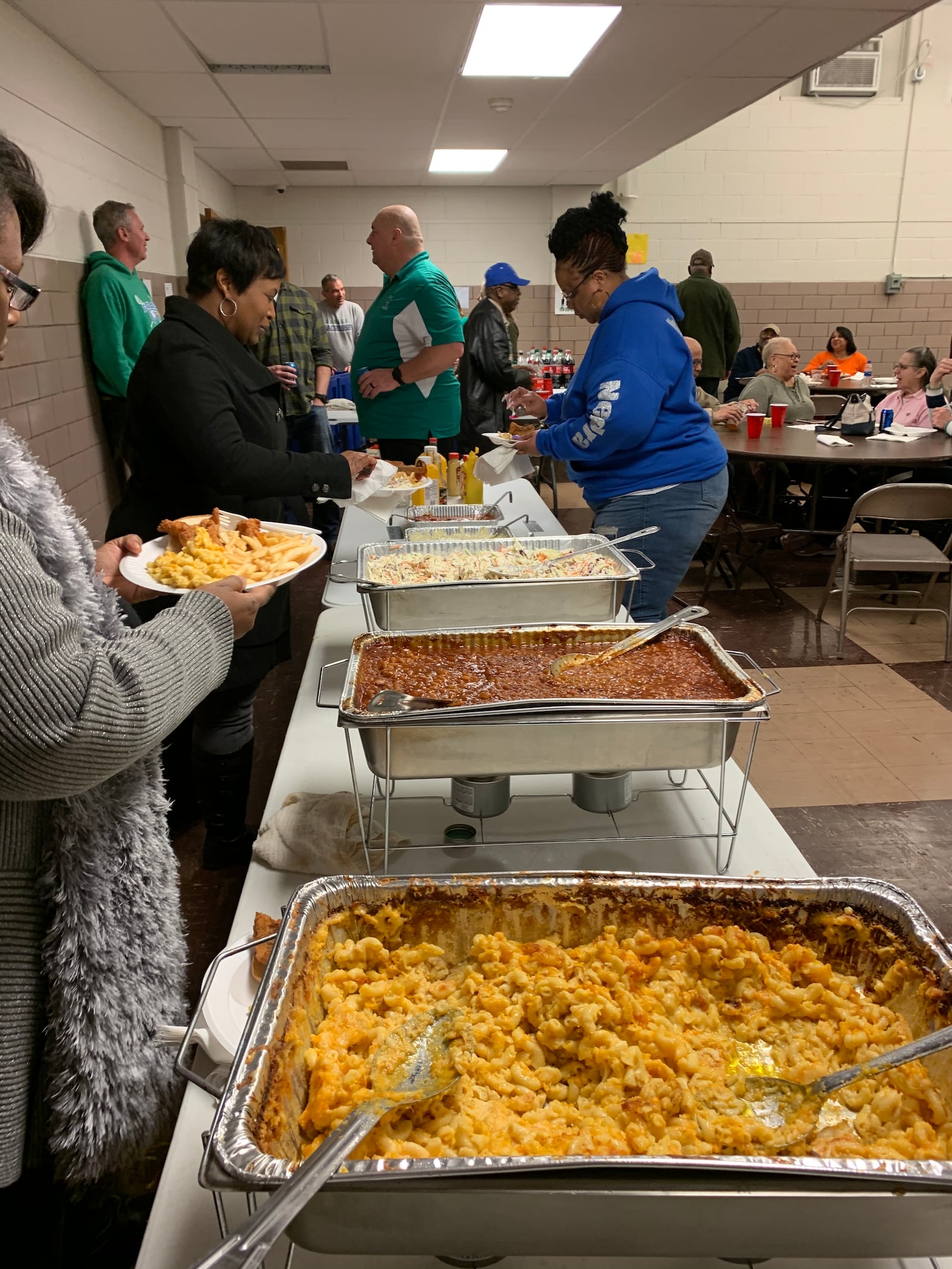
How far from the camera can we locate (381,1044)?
0.80 m

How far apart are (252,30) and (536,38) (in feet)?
4.68

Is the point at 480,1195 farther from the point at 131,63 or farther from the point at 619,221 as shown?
the point at 131,63

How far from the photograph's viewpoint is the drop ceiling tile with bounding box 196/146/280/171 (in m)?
7.02

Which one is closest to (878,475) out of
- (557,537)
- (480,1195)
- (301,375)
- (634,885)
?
(301,375)

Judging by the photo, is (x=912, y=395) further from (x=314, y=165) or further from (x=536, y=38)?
(x=314, y=165)

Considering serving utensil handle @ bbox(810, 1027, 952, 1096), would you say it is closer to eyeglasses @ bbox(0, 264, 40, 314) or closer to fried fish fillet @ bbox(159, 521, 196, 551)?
eyeglasses @ bbox(0, 264, 40, 314)

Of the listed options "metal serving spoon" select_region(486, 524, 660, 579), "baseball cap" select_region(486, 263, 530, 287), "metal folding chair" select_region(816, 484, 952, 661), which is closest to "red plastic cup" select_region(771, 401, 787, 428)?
"metal folding chair" select_region(816, 484, 952, 661)

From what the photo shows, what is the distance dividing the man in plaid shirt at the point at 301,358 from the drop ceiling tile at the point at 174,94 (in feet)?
3.78

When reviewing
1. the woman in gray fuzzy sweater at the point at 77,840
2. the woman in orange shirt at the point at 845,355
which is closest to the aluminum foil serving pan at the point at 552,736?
the woman in gray fuzzy sweater at the point at 77,840

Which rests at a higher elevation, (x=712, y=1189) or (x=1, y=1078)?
(x=712, y=1189)

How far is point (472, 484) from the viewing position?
10.3ft

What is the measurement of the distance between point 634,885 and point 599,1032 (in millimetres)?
172

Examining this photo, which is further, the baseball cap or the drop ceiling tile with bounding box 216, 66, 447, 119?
the baseball cap

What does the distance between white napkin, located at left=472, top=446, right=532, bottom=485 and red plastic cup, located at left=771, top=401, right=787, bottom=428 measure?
9.71ft
